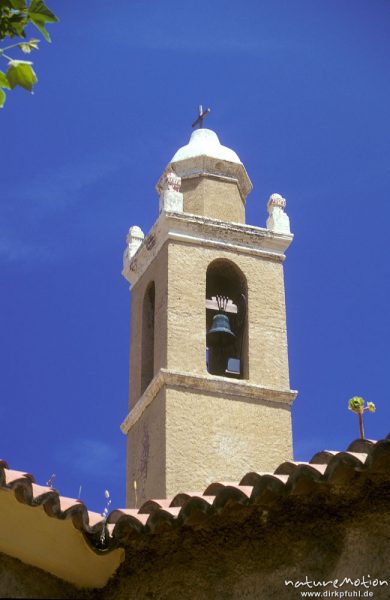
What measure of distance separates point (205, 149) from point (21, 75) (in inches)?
437

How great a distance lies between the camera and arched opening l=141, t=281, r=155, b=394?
13.5 metres

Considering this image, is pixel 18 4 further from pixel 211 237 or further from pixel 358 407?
pixel 211 237

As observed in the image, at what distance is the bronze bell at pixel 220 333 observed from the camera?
13094 millimetres

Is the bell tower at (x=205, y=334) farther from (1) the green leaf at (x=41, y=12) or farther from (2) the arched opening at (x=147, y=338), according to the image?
(1) the green leaf at (x=41, y=12)

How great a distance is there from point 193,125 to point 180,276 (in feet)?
10.1

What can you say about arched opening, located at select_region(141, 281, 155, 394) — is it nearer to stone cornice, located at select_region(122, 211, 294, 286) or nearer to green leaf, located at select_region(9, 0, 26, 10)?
stone cornice, located at select_region(122, 211, 294, 286)

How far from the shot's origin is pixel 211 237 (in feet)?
44.7

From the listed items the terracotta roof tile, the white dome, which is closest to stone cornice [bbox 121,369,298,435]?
the white dome

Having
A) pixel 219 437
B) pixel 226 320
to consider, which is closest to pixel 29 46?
pixel 219 437

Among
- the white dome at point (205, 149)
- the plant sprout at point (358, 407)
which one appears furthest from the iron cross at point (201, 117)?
the plant sprout at point (358, 407)

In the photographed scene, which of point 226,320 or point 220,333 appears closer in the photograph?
point 220,333

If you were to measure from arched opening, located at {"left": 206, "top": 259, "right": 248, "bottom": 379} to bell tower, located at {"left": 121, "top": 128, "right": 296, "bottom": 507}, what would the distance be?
0.01 metres

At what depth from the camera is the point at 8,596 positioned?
19.4 feet

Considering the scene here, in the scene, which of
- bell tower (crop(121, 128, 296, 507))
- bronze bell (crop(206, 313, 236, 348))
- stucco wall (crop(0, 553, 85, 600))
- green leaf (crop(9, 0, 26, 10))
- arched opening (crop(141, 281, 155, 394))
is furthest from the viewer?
arched opening (crop(141, 281, 155, 394))
